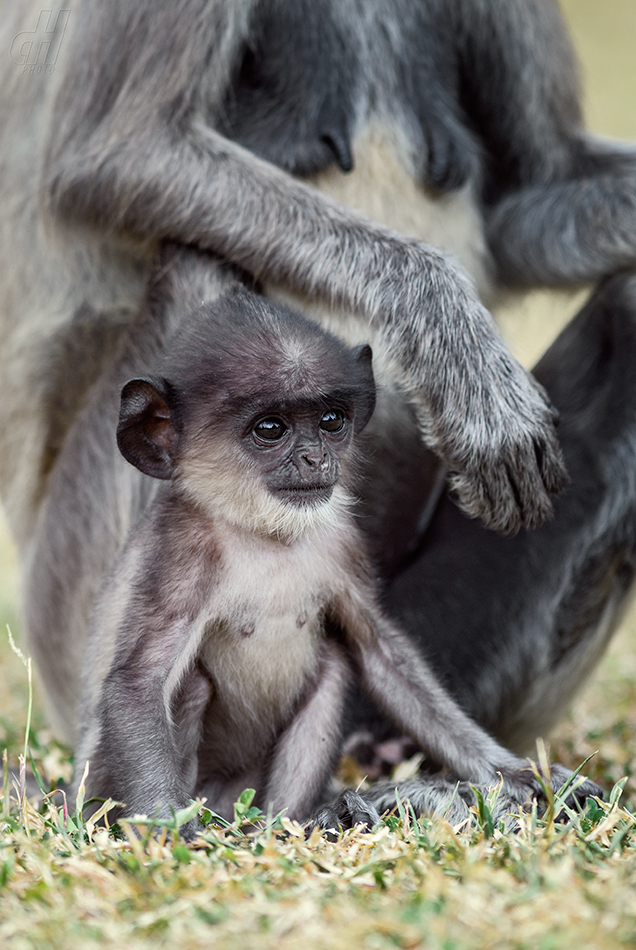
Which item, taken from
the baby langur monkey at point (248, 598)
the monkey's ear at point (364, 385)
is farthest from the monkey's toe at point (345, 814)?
the monkey's ear at point (364, 385)

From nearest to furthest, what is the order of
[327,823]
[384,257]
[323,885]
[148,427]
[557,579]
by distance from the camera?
[323,885] → [327,823] → [148,427] → [384,257] → [557,579]

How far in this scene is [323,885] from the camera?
1.79 meters

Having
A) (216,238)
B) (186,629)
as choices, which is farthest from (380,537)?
(186,629)

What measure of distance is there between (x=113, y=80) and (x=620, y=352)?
5.38 ft

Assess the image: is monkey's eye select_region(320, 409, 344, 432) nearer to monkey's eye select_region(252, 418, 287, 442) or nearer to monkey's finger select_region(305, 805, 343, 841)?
monkey's eye select_region(252, 418, 287, 442)

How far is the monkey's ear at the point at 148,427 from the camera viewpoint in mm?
2355

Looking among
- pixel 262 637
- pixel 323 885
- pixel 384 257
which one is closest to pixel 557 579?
pixel 384 257

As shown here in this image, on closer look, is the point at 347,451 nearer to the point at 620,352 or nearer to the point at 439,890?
the point at 439,890

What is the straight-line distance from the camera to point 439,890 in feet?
5.47

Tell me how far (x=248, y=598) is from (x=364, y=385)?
0.52 meters

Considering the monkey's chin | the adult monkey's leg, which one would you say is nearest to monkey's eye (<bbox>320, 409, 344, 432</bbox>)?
the monkey's chin

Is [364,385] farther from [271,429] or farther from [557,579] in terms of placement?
[557,579]

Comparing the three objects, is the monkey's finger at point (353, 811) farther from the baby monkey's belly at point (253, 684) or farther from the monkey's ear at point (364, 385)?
the monkey's ear at point (364, 385)

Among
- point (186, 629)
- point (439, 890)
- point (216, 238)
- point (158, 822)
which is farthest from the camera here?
point (216, 238)
